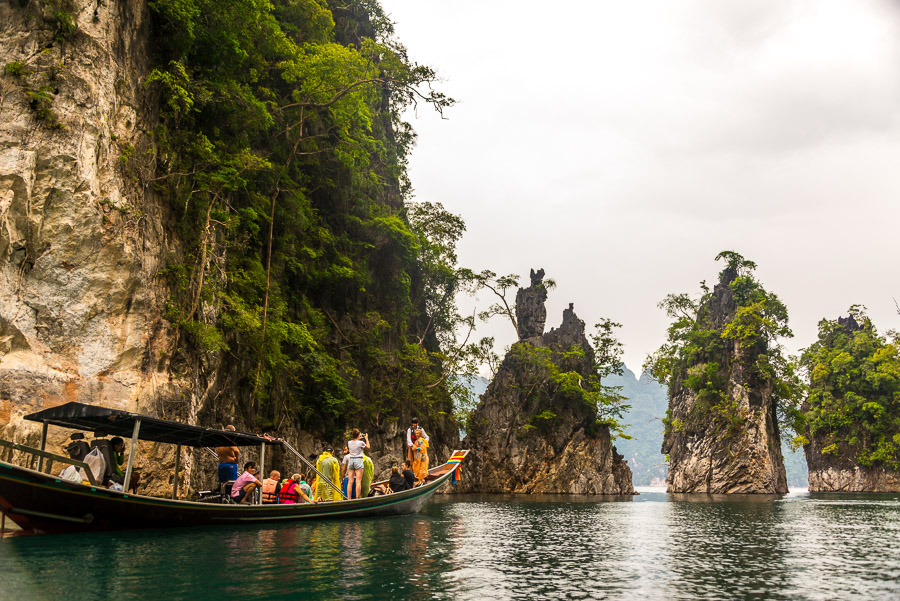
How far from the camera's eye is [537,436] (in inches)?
1957

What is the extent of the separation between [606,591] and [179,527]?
9261 mm

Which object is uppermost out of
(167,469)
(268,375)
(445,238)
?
(445,238)

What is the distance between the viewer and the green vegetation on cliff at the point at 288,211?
61.4 ft

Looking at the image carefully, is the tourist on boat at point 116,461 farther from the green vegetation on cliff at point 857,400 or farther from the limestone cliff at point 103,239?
the green vegetation on cliff at point 857,400

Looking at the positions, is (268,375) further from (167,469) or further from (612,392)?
(612,392)

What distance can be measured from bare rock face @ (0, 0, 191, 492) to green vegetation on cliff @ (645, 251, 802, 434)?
49.6m

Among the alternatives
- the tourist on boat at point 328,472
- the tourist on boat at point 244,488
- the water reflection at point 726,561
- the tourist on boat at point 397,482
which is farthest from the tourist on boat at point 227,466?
the water reflection at point 726,561

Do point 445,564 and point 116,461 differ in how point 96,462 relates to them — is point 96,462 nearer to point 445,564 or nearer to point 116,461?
point 116,461

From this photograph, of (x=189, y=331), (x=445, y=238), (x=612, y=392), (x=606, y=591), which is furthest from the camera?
(x=612, y=392)

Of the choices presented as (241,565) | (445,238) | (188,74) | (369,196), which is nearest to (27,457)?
(241,565)

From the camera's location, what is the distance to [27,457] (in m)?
12.8

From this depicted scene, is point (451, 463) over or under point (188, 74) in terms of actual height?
under

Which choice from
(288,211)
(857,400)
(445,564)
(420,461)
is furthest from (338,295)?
(857,400)

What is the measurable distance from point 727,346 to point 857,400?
12.3 metres
